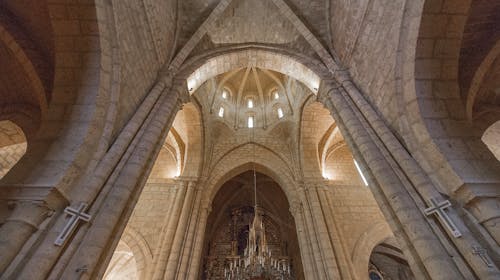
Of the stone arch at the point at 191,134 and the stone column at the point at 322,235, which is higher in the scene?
the stone arch at the point at 191,134

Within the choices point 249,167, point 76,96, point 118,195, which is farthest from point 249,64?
point 118,195

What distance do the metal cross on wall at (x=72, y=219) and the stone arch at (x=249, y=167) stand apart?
8219 millimetres

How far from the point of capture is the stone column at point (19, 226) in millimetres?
2742

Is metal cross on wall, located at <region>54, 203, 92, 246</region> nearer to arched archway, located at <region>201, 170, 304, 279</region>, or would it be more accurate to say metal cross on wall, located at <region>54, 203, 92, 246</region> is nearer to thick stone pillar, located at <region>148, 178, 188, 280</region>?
thick stone pillar, located at <region>148, 178, 188, 280</region>

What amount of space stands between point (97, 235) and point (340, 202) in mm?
9840

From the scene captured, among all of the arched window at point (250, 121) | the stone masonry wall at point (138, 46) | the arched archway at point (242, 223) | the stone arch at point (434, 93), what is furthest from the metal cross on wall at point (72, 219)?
the arched window at point (250, 121)

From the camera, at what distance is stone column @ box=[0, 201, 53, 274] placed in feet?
9.00

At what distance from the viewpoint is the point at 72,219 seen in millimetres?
3320

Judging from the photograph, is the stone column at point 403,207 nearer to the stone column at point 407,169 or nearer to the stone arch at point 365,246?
the stone column at point 407,169

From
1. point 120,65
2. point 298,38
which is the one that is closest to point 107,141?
point 120,65

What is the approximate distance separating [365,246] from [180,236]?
738cm

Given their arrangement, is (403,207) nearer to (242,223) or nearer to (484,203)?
(484,203)

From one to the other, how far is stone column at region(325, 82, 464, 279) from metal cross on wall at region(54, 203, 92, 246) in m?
5.07

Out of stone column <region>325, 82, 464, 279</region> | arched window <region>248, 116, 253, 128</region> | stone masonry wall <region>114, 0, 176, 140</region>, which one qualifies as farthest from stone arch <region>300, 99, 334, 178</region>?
stone masonry wall <region>114, 0, 176, 140</region>
